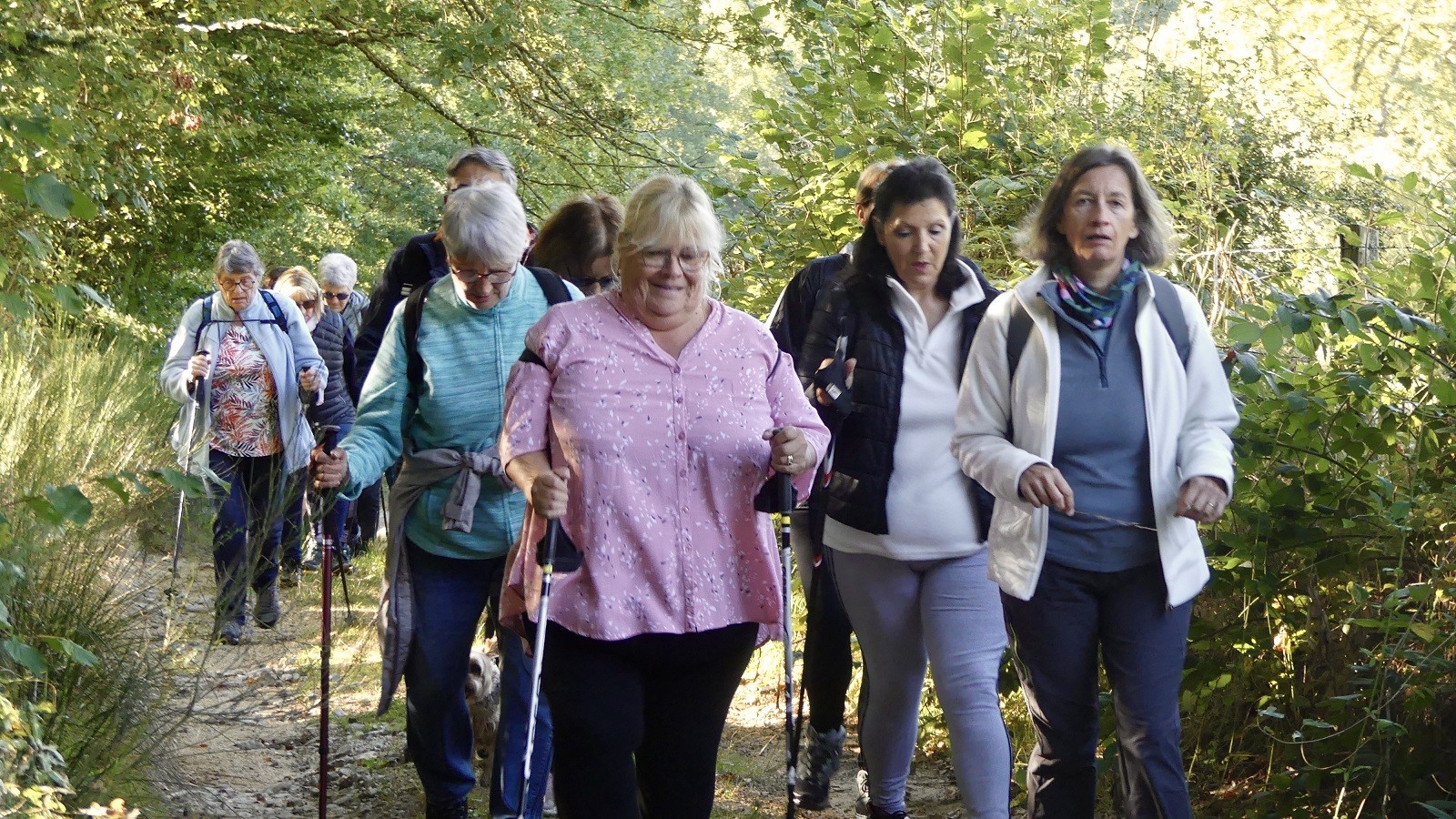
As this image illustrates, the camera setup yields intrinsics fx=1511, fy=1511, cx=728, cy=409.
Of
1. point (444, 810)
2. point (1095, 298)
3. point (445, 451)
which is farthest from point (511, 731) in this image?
point (1095, 298)

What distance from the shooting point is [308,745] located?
679 centimetres

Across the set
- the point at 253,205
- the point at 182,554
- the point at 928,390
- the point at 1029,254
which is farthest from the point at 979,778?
the point at 253,205

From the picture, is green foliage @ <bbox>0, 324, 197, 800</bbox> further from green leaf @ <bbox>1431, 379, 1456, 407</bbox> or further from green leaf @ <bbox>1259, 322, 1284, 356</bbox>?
green leaf @ <bbox>1431, 379, 1456, 407</bbox>

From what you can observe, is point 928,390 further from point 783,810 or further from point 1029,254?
point 783,810

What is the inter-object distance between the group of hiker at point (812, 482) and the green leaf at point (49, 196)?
3.65ft

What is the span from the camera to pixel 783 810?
5992 millimetres

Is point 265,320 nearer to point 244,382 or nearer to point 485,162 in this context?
point 244,382

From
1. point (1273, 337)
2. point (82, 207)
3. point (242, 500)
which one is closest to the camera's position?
point (82, 207)

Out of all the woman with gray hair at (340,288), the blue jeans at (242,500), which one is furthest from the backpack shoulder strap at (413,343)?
the woman with gray hair at (340,288)

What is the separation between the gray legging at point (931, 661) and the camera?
443cm

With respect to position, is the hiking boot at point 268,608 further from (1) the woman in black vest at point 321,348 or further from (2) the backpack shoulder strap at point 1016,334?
(2) the backpack shoulder strap at point 1016,334

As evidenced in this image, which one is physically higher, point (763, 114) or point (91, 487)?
point (763, 114)

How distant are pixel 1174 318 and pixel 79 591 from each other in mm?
3747

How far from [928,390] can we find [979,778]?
1.20 m
